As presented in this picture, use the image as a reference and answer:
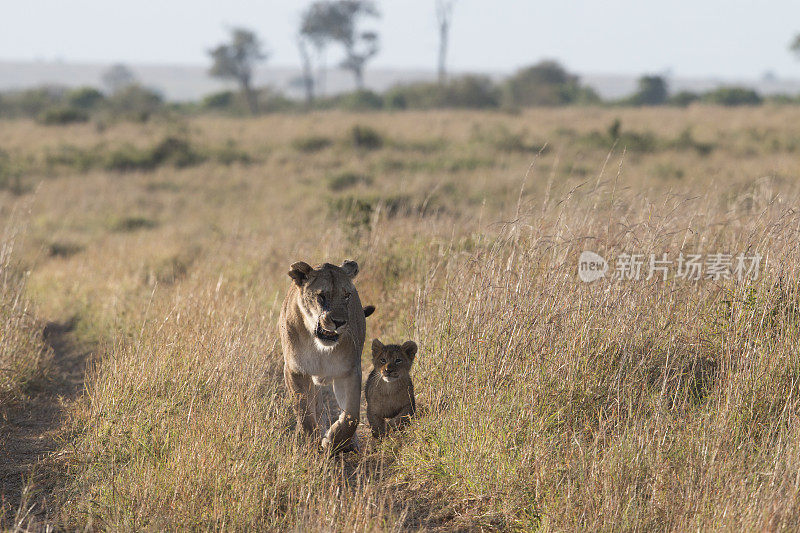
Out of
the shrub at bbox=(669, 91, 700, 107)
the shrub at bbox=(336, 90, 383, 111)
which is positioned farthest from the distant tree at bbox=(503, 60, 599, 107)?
the shrub at bbox=(336, 90, 383, 111)

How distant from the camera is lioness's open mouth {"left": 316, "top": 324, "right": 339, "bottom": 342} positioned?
4.52m

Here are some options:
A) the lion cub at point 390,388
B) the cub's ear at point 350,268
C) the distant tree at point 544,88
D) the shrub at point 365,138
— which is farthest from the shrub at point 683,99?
the cub's ear at point 350,268

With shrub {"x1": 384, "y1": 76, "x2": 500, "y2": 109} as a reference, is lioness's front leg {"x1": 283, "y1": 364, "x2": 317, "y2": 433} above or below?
below

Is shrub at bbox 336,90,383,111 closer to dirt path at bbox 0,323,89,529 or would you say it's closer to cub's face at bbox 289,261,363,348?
dirt path at bbox 0,323,89,529

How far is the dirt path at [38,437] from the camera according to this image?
4.39 meters

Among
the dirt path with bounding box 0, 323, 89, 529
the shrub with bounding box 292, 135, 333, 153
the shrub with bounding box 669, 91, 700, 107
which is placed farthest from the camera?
the shrub with bounding box 669, 91, 700, 107

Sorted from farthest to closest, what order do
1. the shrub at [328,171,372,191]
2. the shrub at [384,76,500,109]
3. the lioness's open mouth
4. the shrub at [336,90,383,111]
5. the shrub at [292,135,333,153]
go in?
1. the shrub at [336,90,383,111]
2. the shrub at [384,76,500,109]
3. the shrub at [292,135,333,153]
4. the shrub at [328,171,372,191]
5. the lioness's open mouth

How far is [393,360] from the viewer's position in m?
5.09

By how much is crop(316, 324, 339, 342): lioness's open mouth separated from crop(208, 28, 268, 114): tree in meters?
60.5

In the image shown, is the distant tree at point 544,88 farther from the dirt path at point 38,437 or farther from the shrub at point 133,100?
the dirt path at point 38,437

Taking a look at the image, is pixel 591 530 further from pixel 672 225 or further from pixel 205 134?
pixel 205 134

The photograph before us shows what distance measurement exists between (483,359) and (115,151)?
20.6 meters

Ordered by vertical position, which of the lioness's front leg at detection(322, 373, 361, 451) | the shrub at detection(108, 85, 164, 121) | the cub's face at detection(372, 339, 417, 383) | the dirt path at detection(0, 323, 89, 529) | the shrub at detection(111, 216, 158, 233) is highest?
the shrub at detection(108, 85, 164, 121)

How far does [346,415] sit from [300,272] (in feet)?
3.13
